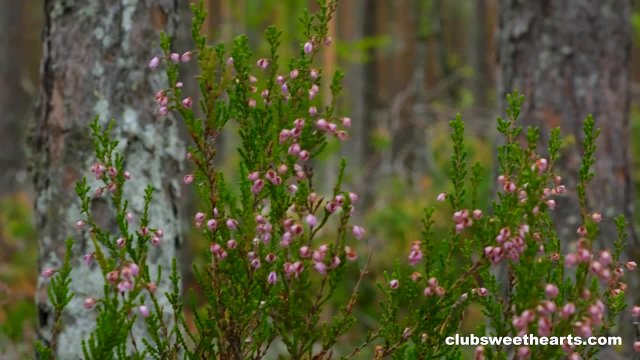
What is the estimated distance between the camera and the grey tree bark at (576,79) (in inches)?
169

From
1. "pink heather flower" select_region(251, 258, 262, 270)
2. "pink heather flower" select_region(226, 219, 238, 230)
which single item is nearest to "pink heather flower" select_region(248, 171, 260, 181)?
"pink heather flower" select_region(226, 219, 238, 230)

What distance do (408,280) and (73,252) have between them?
1.58m

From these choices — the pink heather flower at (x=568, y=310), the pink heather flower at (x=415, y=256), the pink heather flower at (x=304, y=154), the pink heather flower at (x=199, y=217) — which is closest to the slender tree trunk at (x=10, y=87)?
the pink heather flower at (x=199, y=217)

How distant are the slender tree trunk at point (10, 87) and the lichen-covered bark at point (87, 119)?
36.8ft

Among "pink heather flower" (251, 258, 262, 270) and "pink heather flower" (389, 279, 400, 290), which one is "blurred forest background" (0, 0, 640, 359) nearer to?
"pink heather flower" (251, 258, 262, 270)

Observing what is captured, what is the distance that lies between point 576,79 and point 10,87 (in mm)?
12224

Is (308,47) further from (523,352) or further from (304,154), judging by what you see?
(523,352)

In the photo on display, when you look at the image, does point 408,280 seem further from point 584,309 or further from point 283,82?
point 283,82

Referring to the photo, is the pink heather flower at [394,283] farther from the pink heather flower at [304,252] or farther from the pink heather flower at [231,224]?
the pink heather flower at [231,224]

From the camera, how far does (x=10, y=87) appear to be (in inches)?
559

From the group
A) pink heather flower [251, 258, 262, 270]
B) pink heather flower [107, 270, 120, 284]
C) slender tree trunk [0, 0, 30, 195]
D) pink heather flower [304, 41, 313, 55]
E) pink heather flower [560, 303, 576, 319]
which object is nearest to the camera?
pink heather flower [560, 303, 576, 319]

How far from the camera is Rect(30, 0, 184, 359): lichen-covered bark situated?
10.5 feet

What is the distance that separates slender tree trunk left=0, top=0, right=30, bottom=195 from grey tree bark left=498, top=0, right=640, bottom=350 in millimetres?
11401

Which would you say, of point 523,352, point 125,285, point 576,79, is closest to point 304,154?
point 125,285
